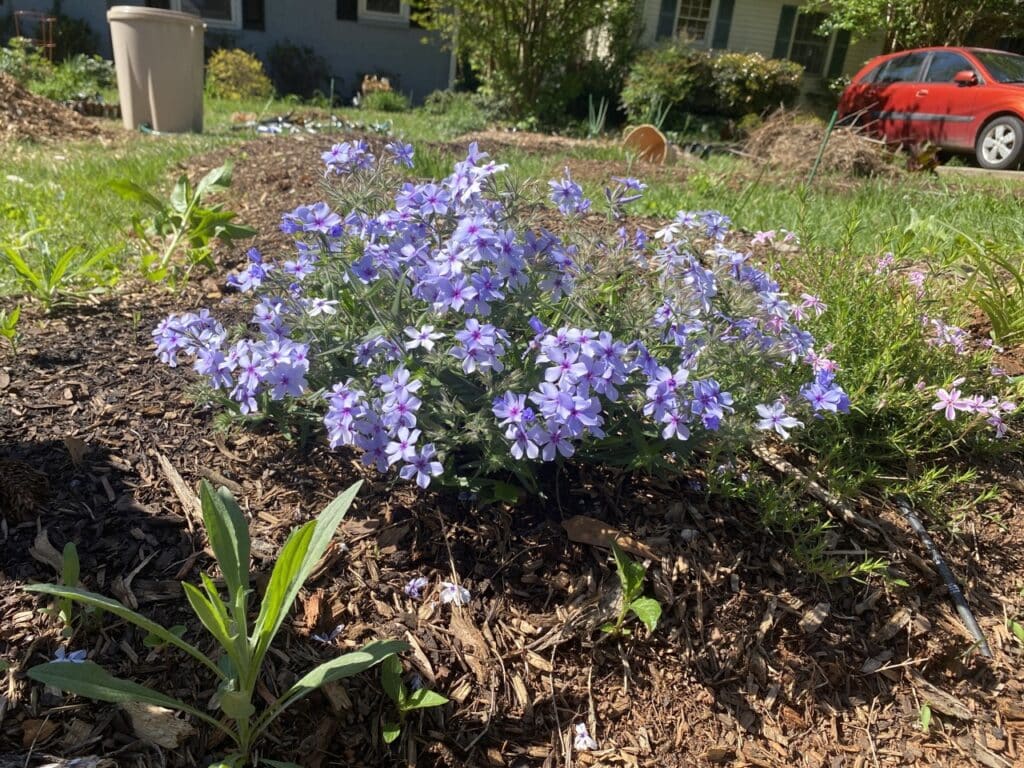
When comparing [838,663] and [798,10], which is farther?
[798,10]

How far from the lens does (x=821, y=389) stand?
1714 mm

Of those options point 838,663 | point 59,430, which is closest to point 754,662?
point 838,663

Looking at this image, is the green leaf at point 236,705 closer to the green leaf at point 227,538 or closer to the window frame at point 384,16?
the green leaf at point 227,538

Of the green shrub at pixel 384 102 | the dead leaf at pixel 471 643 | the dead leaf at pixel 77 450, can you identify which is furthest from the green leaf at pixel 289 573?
the green shrub at pixel 384 102

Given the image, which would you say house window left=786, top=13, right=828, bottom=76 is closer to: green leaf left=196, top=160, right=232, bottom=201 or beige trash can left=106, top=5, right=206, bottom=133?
beige trash can left=106, top=5, right=206, bottom=133

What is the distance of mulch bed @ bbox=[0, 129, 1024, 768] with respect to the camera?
1.63 meters

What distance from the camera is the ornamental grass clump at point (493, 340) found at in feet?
5.18

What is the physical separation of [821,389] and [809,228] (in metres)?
2.05

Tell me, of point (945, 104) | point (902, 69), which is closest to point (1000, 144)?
point (945, 104)

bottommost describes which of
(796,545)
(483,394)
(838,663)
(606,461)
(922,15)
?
(838,663)

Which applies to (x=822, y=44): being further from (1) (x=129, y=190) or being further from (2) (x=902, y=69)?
(1) (x=129, y=190)

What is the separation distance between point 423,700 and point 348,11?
675 inches

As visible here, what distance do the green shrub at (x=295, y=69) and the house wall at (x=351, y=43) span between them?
42 centimetres

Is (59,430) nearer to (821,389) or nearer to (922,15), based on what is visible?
(821,389)
